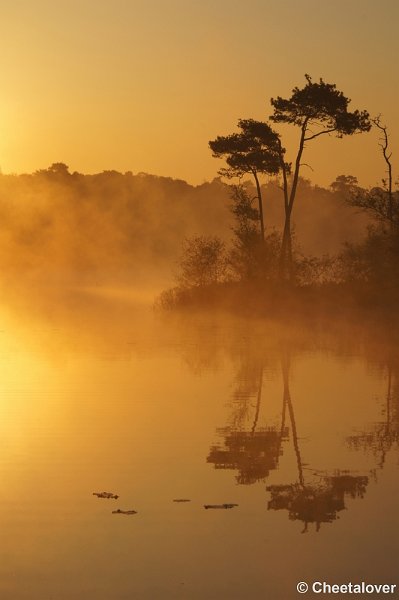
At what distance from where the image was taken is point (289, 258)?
53.5 m

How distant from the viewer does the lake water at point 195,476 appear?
993cm

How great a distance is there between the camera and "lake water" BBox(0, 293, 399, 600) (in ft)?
32.6

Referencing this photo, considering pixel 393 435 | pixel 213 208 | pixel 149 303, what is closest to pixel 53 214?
pixel 213 208

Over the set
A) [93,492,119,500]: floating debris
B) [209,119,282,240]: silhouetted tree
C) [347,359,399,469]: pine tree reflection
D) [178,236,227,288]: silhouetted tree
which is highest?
[209,119,282,240]: silhouetted tree

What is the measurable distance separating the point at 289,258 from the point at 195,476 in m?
40.2

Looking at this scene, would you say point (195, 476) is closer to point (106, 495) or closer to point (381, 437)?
point (106, 495)

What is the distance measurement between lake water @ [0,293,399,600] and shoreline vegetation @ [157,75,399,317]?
20.1 metres

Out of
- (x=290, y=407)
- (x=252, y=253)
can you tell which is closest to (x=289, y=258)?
(x=252, y=253)

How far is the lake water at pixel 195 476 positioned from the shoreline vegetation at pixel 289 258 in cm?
2015

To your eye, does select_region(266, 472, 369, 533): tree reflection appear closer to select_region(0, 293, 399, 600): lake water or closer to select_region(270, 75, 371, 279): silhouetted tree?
select_region(0, 293, 399, 600): lake water

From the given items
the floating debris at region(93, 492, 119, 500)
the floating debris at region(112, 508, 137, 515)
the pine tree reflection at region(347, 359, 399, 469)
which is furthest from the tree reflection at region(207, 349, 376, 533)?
the floating debris at region(93, 492, 119, 500)

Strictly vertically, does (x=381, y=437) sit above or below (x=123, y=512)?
above

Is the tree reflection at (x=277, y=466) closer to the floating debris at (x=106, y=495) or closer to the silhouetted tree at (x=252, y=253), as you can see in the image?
the floating debris at (x=106, y=495)

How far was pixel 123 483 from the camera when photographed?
43.4 ft
